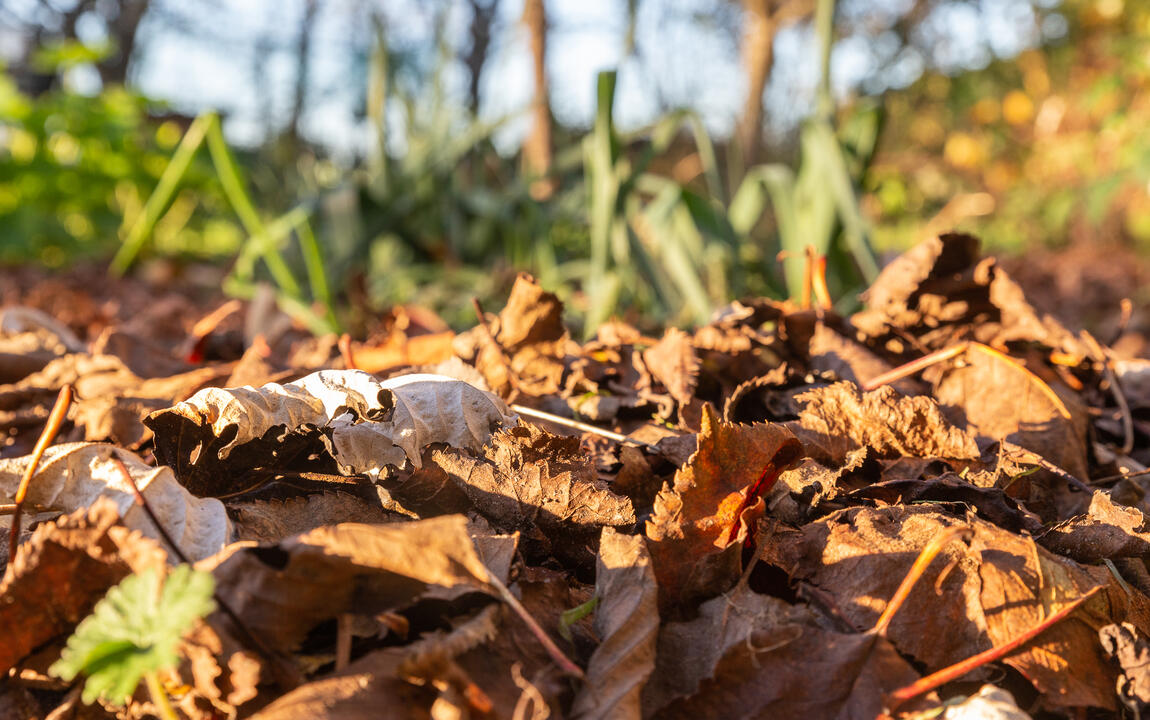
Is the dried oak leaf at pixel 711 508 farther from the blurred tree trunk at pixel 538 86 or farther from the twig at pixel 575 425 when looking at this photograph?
the blurred tree trunk at pixel 538 86

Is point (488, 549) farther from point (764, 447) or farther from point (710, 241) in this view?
point (710, 241)

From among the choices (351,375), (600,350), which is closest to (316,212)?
(600,350)

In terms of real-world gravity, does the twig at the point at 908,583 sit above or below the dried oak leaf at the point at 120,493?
below

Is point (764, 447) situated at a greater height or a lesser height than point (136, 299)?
greater

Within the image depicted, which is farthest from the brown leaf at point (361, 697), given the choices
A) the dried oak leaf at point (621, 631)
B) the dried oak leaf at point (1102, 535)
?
the dried oak leaf at point (1102, 535)

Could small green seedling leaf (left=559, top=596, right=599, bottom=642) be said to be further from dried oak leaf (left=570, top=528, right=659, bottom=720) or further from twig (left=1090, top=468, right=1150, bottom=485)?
twig (left=1090, top=468, right=1150, bottom=485)

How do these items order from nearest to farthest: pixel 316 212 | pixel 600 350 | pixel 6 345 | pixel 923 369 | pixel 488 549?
pixel 488 549
pixel 923 369
pixel 600 350
pixel 6 345
pixel 316 212

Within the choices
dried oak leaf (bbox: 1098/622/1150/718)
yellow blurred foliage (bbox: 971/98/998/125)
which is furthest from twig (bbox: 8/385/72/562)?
yellow blurred foliage (bbox: 971/98/998/125)
